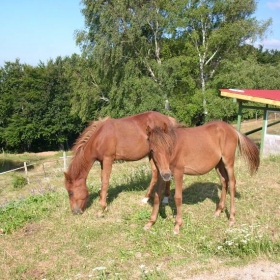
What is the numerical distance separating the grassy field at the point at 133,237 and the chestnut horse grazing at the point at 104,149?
437mm

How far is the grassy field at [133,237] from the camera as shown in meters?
3.89

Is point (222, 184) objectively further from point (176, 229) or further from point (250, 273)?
point (250, 273)

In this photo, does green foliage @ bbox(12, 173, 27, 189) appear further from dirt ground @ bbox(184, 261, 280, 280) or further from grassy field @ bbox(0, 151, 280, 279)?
dirt ground @ bbox(184, 261, 280, 280)

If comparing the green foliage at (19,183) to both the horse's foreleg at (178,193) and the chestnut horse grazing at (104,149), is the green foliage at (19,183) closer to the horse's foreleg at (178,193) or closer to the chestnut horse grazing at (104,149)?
the chestnut horse grazing at (104,149)

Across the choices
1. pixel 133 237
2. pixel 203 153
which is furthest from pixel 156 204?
pixel 203 153

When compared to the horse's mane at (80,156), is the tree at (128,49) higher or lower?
higher

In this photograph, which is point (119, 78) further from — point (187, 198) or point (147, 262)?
point (147, 262)

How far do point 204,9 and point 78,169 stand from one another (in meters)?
18.5

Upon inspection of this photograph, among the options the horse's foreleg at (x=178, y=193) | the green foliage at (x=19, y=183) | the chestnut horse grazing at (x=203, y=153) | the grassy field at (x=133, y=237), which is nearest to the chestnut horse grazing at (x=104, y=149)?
the grassy field at (x=133, y=237)

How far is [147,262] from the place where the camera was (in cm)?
409

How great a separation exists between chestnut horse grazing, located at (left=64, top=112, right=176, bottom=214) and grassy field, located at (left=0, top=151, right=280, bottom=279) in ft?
1.43

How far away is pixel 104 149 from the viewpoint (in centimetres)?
582

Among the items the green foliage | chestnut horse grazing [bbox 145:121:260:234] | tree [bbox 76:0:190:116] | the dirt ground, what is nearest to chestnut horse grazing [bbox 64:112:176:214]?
chestnut horse grazing [bbox 145:121:260:234]

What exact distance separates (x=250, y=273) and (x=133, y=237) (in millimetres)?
1853
